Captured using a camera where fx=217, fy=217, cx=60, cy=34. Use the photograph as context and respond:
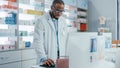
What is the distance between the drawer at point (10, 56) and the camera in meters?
3.84

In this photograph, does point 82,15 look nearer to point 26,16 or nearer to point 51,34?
point 26,16

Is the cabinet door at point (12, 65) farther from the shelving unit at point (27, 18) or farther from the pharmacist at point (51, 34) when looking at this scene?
the pharmacist at point (51, 34)

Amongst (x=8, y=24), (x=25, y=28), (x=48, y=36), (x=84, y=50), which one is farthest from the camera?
(x=25, y=28)

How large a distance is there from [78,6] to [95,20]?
887mm

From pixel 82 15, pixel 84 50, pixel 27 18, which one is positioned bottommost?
pixel 84 50

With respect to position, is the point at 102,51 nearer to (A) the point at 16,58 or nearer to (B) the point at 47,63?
(B) the point at 47,63

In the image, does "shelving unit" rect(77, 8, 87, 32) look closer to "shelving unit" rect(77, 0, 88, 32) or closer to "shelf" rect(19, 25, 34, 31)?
"shelving unit" rect(77, 0, 88, 32)

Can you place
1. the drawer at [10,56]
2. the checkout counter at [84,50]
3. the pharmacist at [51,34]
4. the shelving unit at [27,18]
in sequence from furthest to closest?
the shelving unit at [27,18] < the drawer at [10,56] < the pharmacist at [51,34] < the checkout counter at [84,50]

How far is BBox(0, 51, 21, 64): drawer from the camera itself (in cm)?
384

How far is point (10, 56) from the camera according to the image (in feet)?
13.2

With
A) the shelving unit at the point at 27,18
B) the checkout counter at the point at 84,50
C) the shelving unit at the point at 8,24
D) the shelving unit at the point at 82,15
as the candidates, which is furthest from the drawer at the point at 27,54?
the checkout counter at the point at 84,50

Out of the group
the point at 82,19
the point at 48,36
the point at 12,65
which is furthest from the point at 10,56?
the point at 82,19

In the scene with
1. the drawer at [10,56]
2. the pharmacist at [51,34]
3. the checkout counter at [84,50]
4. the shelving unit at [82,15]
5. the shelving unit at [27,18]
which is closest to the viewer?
the checkout counter at [84,50]

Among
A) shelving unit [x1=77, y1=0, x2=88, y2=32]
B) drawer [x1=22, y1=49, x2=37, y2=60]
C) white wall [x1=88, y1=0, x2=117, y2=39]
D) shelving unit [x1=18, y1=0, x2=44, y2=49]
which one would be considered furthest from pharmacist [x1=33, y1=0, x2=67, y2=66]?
white wall [x1=88, y1=0, x2=117, y2=39]
